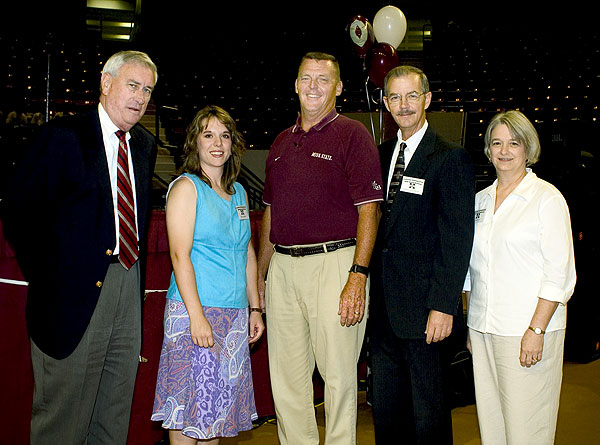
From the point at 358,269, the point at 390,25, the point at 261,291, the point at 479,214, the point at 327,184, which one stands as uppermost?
the point at 390,25

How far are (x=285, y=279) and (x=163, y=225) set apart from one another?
31.9 inches

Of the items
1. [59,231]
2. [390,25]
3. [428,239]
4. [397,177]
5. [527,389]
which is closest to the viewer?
[59,231]

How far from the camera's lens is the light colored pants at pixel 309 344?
240 centimetres

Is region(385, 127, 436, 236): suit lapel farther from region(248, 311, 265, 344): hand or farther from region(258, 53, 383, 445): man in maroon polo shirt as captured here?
region(248, 311, 265, 344): hand

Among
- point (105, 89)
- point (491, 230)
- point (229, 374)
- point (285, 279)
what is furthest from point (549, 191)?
point (105, 89)

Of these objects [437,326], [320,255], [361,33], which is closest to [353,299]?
[320,255]

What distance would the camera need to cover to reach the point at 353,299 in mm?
2320

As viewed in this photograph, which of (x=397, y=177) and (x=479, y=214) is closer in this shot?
(x=479, y=214)

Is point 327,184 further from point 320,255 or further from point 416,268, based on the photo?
point 416,268

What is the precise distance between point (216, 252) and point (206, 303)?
215 millimetres

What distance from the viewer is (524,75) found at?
11.4 meters

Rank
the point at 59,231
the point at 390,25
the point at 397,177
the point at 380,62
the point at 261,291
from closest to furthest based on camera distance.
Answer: the point at 59,231, the point at 397,177, the point at 261,291, the point at 380,62, the point at 390,25

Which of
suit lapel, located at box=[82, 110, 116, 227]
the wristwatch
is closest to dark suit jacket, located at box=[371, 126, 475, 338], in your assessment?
the wristwatch

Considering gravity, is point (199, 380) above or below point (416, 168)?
below
